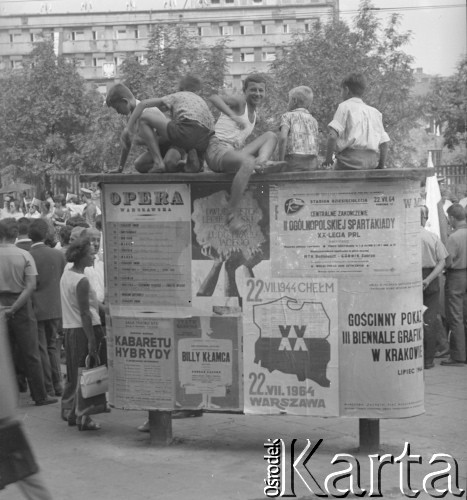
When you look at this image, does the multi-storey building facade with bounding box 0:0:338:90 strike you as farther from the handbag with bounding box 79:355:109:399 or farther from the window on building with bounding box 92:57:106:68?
the handbag with bounding box 79:355:109:399

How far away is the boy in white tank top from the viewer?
6.95m

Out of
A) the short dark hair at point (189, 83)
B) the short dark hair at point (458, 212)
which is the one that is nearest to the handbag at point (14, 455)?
the short dark hair at point (189, 83)

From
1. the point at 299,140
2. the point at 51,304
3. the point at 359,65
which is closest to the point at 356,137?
the point at 299,140

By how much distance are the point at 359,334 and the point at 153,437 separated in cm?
182

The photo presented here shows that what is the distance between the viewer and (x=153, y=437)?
24.9 feet

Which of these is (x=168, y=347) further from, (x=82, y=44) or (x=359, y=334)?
(x=82, y=44)

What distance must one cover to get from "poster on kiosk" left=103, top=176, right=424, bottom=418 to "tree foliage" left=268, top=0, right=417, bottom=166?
15.4 meters

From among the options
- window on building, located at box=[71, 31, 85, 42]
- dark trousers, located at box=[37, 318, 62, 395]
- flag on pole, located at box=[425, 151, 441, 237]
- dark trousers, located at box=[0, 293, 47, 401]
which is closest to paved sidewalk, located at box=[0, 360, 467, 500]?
dark trousers, located at box=[0, 293, 47, 401]

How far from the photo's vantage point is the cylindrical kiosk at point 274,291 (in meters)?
6.94

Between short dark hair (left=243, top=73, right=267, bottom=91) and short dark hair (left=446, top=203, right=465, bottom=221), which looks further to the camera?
short dark hair (left=446, top=203, right=465, bottom=221)

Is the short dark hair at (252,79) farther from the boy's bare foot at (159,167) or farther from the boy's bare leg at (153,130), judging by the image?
the boy's bare foot at (159,167)

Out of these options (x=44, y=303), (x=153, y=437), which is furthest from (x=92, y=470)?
(x=44, y=303)

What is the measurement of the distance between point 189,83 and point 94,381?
2.49 meters

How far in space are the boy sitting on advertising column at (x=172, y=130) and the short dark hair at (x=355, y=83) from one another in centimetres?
105
